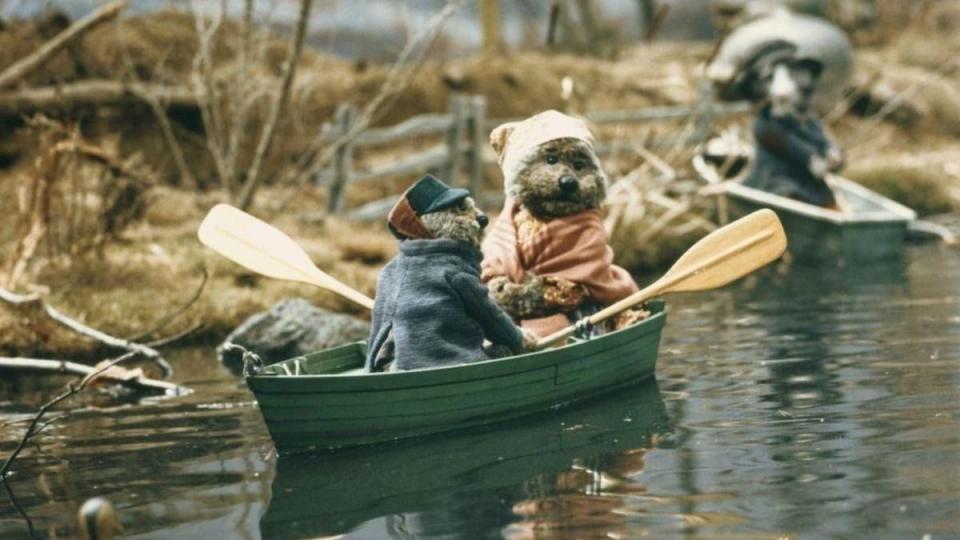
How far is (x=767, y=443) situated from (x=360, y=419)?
194cm

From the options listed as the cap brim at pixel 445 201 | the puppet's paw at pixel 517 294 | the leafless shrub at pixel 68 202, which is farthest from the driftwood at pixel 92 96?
the cap brim at pixel 445 201

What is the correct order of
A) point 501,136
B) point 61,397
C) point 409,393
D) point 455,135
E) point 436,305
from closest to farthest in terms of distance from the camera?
point 61,397 < point 409,393 < point 436,305 < point 501,136 < point 455,135

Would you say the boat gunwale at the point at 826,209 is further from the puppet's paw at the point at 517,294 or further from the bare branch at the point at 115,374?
the bare branch at the point at 115,374

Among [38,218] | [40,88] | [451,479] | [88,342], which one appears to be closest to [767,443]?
[451,479]

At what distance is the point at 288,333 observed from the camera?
11.4 meters

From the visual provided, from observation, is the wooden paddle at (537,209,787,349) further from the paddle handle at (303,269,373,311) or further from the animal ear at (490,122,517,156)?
the paddle handle at (303,269,373,311)

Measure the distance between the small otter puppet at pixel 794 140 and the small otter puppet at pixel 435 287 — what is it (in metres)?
8.49

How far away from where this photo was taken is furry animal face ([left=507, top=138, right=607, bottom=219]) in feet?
29.2

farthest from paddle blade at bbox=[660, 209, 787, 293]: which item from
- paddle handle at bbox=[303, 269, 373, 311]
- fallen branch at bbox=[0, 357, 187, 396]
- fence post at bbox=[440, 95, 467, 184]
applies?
fence post at bbox=[440, 95, 467, 184]

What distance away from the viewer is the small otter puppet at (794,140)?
1591 centimetres

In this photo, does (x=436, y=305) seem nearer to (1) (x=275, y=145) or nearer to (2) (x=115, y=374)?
(2) (x=115, y=374)

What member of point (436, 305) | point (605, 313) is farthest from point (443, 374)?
point (605, 313)

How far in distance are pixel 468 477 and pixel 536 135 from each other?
2.71m

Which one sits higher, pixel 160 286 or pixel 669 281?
pixel 160 286
